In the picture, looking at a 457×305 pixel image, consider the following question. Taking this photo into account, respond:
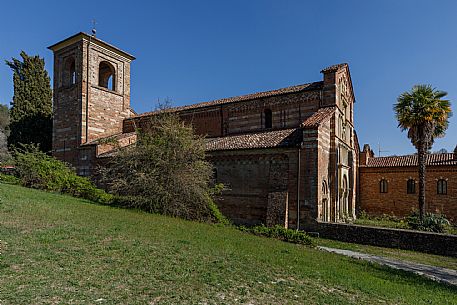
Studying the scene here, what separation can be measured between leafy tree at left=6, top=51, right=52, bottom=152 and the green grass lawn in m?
21.6

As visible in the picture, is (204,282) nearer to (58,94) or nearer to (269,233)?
(269,233)

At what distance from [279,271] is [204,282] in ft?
7.55

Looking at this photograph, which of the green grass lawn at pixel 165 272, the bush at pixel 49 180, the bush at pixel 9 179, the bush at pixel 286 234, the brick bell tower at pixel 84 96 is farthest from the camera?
the brick bell tower at pixel 84 96

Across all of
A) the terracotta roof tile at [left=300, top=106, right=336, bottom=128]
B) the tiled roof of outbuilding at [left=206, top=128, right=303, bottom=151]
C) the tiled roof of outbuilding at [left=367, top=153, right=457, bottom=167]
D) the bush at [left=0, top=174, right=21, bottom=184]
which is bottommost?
the bush at [left=0, top=174, right=21, bottom=184]

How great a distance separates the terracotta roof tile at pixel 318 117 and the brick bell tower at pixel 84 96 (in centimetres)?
1862

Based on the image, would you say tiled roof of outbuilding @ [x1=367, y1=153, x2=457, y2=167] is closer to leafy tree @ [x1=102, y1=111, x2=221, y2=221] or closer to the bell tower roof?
leafy tree @ [x1=102, y1=111, x2=221, y2=221]

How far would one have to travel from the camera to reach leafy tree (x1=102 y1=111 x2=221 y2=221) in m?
15.8

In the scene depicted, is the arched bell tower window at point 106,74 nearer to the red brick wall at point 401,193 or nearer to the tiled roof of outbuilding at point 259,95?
the tiled roof of outbuilding at point 259,95

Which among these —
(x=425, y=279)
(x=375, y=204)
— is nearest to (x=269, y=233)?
(x=425, y=279)

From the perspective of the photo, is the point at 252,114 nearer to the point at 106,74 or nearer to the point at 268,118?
the point at 268,118

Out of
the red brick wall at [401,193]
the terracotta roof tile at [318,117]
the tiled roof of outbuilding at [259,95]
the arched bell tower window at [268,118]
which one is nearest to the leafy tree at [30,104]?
the tiled roof of outbuilding at [259,95]

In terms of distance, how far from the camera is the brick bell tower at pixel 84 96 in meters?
25.2

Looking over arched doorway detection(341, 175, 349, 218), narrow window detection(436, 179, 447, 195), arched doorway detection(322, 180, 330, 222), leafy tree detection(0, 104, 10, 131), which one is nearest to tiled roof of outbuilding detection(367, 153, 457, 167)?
narrow window detection(436, 179, 447, 195)

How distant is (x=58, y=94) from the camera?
89.0 feet
